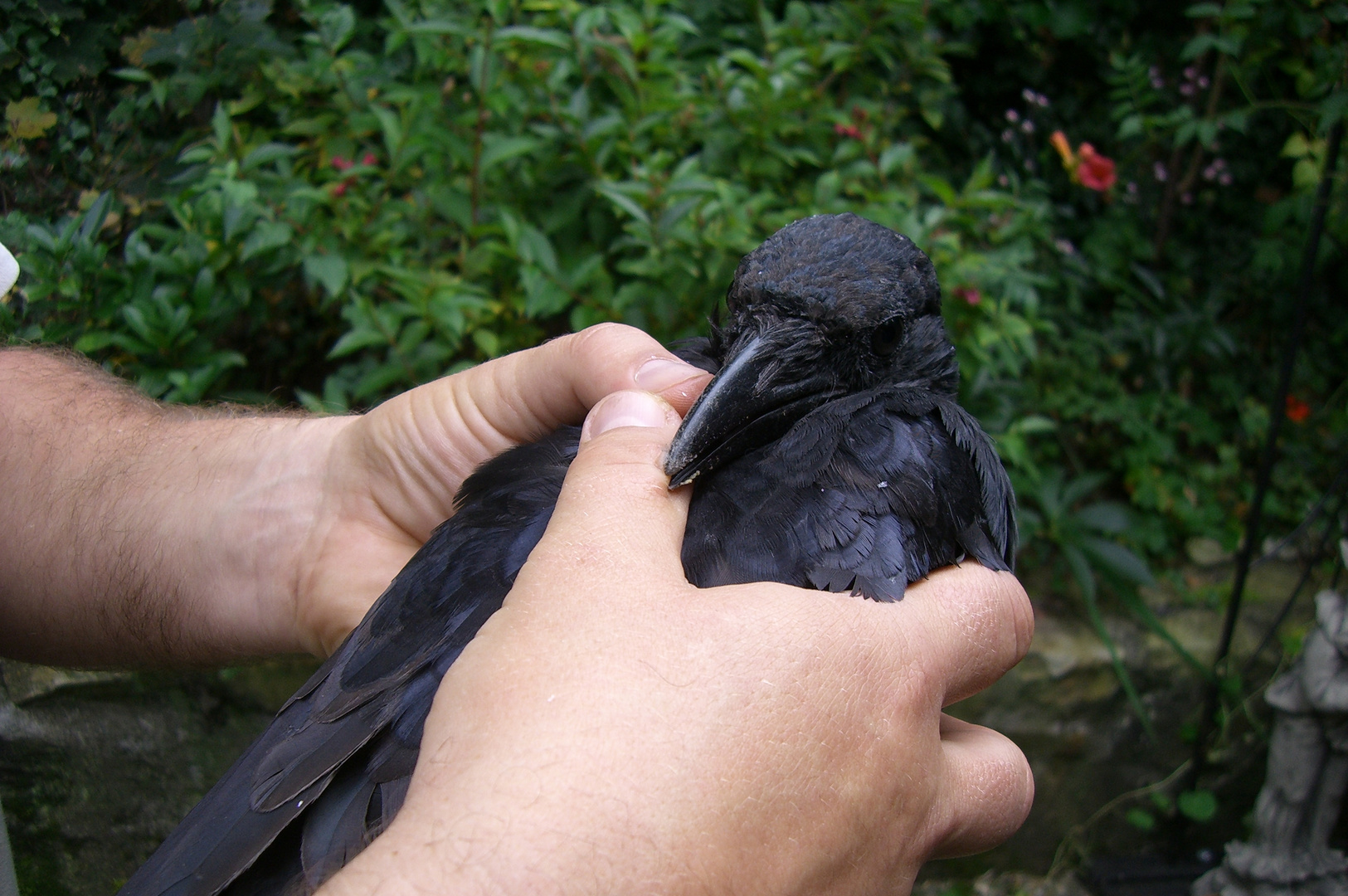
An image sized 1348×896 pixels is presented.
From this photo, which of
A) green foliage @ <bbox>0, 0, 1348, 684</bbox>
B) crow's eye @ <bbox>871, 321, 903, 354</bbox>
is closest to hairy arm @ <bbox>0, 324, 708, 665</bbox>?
green foliage @ <bbox>0, 0, 1348, 684</bbox>

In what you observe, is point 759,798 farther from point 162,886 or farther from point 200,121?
point 200,121

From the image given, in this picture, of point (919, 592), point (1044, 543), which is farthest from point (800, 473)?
point (1044, 543)

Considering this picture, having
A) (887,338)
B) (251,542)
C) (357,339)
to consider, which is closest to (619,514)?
(887,338)

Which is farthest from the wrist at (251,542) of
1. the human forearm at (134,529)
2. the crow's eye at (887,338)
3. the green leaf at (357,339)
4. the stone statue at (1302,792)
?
the stone statue at (1302,792)

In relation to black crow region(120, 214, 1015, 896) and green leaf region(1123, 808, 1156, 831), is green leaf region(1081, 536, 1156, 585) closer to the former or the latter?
green leaf region(1123, 808, 1156, 831)

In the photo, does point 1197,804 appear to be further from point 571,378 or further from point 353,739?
point 353,739

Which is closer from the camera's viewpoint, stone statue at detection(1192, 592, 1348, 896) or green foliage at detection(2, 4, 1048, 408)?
green foliage at detection(2, 4, 1048, 408)
